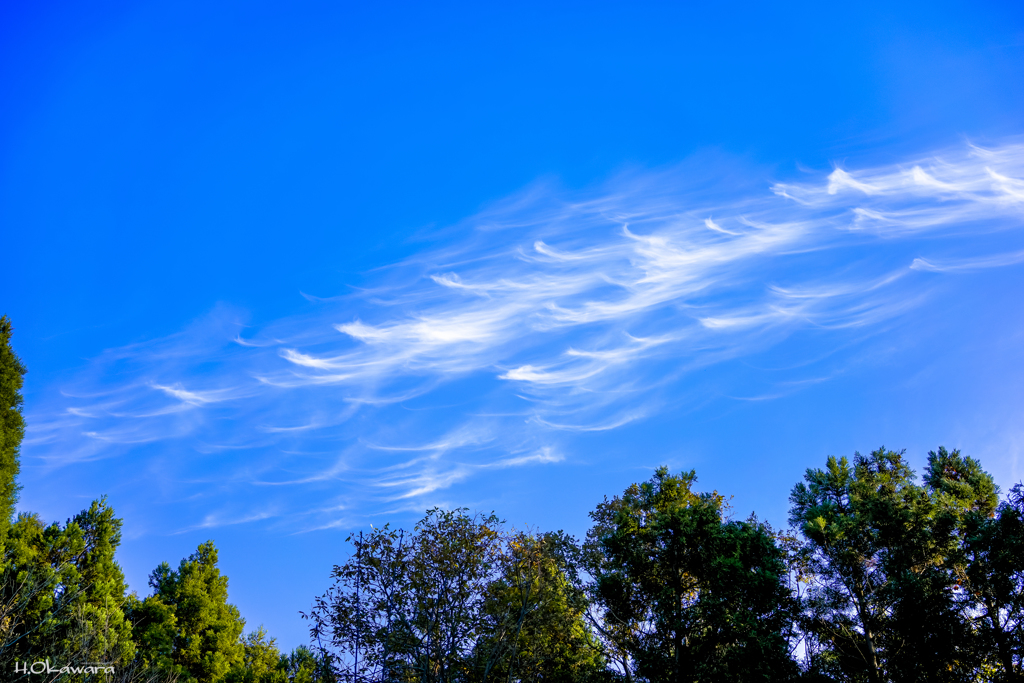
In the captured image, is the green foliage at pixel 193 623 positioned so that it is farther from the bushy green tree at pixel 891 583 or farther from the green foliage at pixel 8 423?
the bushy green tree at pixel 891 583

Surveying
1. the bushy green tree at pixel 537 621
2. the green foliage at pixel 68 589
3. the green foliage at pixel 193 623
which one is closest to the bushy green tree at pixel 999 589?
the bushy green tree at pixel 537 621

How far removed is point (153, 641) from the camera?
25562mm

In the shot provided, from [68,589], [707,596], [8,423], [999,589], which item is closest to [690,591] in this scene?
[707,596]

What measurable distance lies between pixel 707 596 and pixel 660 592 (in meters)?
1.46

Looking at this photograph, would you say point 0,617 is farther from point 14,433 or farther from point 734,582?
point 734,582

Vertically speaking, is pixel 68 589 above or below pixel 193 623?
above

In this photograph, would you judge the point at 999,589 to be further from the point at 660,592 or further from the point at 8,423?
the point at 8,423

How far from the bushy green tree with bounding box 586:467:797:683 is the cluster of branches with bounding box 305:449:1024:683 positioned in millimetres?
43

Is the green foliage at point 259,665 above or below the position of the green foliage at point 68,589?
below

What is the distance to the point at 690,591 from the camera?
18.9 meters

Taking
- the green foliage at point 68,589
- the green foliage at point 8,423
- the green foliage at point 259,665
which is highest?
the green foliage at point 8,423

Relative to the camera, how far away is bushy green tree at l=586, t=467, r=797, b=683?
17266 mm

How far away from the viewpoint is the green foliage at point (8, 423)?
19.4 metres

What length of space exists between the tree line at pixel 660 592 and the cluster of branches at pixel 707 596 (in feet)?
0.16
